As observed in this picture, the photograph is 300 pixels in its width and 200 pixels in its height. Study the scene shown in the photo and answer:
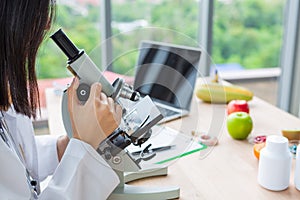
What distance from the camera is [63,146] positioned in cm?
111

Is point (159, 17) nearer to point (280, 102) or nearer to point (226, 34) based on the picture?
point (226, 34)

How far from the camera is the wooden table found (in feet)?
3.15

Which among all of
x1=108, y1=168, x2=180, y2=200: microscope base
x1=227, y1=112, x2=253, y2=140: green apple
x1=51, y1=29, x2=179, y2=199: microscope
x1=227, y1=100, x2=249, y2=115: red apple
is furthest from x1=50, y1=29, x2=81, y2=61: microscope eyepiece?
x1=227, y1=100, x2=249, y2=115: red apple

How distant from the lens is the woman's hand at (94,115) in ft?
2.79

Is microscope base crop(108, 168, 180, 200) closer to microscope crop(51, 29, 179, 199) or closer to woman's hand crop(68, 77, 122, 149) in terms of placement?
microscope crop(51, 29, 179, 199)

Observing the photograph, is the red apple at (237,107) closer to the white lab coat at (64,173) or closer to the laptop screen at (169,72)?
the laptop screen at (169,72)

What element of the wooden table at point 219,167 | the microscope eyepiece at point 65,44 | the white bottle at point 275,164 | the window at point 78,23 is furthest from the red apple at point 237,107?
the window at point 78,23

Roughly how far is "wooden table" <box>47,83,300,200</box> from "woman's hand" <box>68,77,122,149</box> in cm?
22

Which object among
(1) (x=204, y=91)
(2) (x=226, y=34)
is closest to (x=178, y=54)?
(1) (x=204, y=91)

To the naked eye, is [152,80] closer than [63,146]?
No

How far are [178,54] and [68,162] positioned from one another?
0.66 meters

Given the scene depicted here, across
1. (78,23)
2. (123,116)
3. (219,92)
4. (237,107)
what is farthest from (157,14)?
(123,116)

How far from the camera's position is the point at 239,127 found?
127cm

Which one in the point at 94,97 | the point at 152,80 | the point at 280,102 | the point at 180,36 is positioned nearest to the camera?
the point at 94,97
